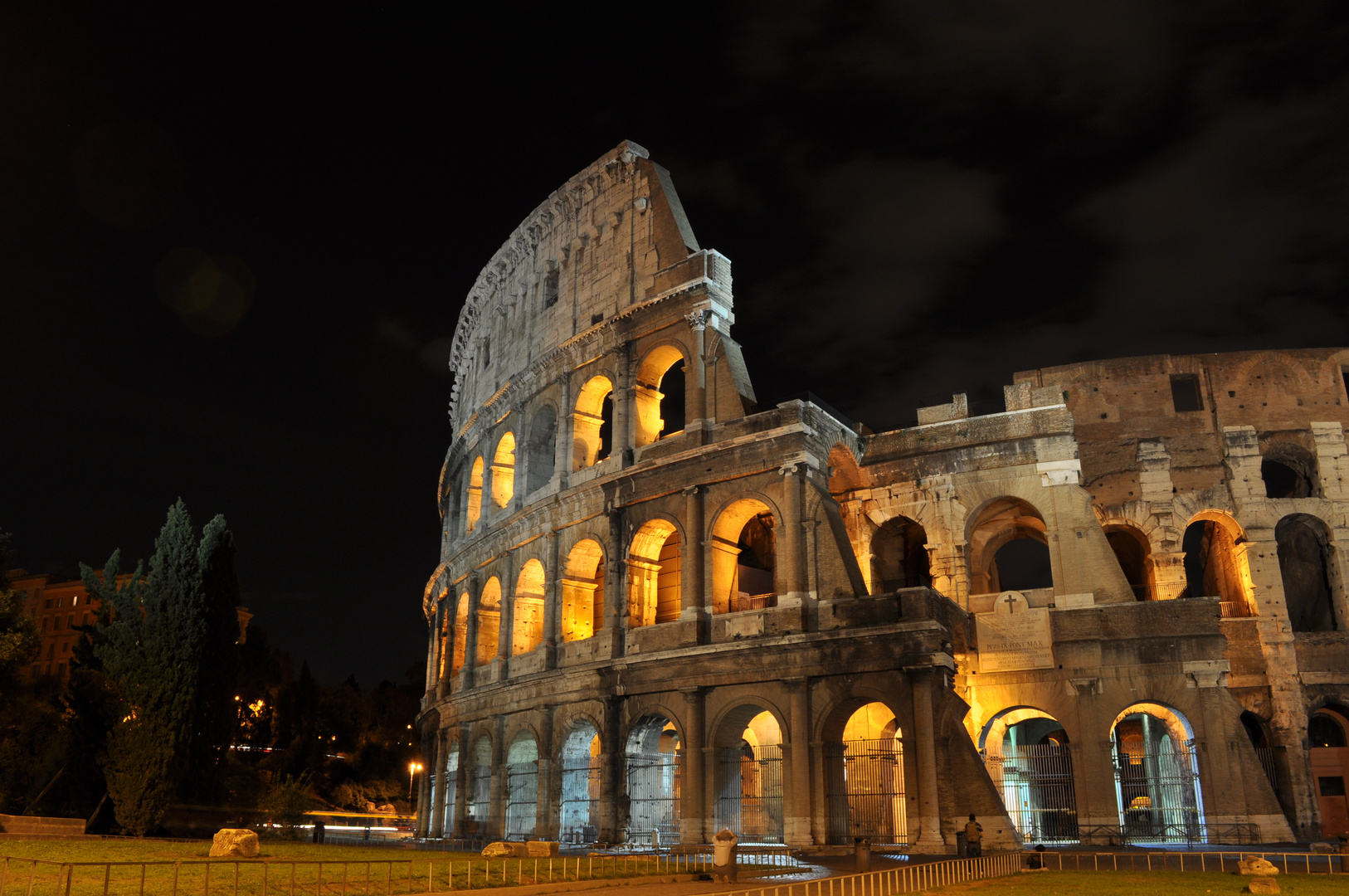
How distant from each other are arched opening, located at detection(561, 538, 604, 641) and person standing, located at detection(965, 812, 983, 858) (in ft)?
33.4

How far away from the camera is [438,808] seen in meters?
27.8

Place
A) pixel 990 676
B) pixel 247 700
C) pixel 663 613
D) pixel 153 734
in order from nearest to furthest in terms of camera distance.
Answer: pixel 153 734, pixel 990 676, pixel 663 613, pixel 247 700

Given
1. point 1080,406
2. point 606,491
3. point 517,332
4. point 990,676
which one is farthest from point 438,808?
point 1080,406

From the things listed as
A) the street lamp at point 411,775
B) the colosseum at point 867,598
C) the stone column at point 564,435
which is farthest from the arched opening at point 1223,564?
the street lamp at point 411,775

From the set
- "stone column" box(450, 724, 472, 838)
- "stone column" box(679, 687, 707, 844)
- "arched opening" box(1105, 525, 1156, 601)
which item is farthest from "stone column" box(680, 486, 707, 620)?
"arched opening" box(1105, 525, 1156, 601)

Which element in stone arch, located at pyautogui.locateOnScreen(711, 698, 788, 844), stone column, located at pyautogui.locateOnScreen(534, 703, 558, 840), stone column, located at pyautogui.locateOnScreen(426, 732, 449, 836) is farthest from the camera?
stone column, located at pyautogui.locateOnScreen(426, 732, 449, 836)

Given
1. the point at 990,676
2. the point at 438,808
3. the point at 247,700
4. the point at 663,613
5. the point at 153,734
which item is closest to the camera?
the point at 153,734

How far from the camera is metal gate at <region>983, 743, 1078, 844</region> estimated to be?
832 inches

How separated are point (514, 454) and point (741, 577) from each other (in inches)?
288

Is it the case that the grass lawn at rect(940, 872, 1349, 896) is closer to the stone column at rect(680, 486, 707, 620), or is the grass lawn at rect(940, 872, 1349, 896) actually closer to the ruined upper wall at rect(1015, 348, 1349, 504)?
the stone column at rect(680, 486, 707, 620)

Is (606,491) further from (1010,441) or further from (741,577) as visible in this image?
(1010,441)

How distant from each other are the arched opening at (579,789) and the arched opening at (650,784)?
1.02 metres

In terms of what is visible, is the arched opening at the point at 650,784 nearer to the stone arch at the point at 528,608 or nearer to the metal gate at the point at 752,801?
the metal gate at the point at 752,801

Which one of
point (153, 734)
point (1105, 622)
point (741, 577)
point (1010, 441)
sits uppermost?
point (1010, 441)
